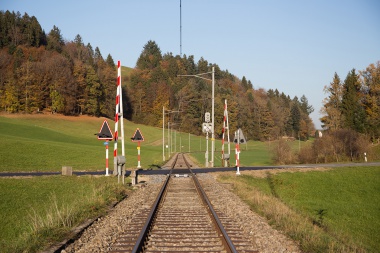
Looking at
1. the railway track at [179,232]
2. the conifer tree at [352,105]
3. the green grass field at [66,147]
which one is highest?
the conifer tree at [352,105]

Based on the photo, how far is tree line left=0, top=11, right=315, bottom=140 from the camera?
364ft

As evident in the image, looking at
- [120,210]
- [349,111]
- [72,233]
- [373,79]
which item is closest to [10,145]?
[120,210]

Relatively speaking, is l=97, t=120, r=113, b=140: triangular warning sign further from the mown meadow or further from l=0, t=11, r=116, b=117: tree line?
l=0, t=11, r=116, b=117: tree line

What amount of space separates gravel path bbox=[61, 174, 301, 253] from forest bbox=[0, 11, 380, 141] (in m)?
72.3

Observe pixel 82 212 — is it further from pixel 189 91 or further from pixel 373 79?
pixel 189 91

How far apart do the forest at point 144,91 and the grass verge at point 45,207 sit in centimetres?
7039

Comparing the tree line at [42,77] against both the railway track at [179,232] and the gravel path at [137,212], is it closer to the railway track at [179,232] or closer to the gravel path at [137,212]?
the gravel path at [137,212]

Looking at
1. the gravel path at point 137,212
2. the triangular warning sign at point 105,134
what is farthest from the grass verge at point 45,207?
the triangular warning sign at point 105,134

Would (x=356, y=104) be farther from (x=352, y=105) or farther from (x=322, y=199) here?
(x=322, y=199)

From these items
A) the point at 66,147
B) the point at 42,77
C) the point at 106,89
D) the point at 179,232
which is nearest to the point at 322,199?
the point at 179,232

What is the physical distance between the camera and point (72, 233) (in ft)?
27.7

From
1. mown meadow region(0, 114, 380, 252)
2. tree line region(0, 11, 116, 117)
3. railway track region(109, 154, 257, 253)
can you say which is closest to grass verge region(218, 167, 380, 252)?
mown meadow region(0, 114, 380, 252)

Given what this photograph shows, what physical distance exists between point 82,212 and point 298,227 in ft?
18.6

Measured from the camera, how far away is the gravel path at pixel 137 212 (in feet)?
24.7
